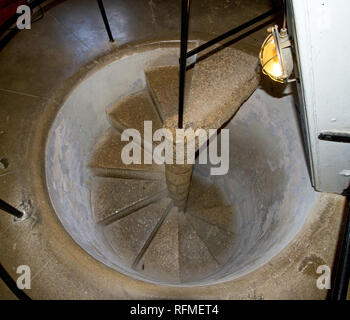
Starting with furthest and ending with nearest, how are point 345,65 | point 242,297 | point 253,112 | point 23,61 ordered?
point 253,112 < point 23,61 < point 242,297 < point 345,65

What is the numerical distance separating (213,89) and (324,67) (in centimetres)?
135

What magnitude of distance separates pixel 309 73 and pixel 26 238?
2443 mm

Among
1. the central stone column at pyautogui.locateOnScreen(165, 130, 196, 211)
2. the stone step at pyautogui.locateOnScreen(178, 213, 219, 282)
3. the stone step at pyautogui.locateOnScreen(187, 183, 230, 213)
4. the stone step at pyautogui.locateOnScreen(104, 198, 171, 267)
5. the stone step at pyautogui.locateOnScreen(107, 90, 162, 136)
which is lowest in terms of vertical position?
the stone step at pyautogui.locateOnScreen(178, 213, 219, 282)

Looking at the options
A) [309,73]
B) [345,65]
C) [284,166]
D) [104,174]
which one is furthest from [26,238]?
[284,166]

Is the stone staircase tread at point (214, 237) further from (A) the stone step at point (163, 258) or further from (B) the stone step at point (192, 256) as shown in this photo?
(A) the stone step at point (163, 258)

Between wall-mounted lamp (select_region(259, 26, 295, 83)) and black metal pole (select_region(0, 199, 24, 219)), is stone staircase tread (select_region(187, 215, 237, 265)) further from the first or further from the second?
wall-mounted lamp (select_region(259, 26, 295, 83))

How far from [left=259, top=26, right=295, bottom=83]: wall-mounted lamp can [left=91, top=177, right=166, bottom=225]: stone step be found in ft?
8.08

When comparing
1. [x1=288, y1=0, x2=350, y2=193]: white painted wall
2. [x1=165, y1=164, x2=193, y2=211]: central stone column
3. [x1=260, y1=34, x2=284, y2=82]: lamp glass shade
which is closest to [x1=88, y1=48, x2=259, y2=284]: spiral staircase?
[x1=165, y1=164, x2=193, y2=211]: central stone column

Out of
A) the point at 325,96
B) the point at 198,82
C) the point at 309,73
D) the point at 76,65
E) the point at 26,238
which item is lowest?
the point at 26,238

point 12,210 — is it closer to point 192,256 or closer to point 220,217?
point 192,256

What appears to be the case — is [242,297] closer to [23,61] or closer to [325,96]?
[325,96]

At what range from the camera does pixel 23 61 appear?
3488 mm

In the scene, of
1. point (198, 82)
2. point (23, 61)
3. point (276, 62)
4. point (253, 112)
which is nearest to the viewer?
point (276, 62)

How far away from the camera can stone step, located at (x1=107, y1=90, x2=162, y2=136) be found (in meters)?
3.97
